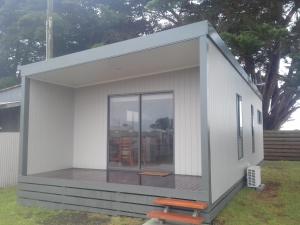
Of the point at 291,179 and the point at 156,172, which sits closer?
the point at 156,172

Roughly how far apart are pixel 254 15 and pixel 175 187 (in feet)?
35.6

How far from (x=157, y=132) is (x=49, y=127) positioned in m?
2.35

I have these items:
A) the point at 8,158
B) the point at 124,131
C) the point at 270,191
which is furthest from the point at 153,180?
the point at 8,158

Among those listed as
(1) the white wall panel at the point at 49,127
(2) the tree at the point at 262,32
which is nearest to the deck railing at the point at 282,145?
(2) the tree at the point at 262,32

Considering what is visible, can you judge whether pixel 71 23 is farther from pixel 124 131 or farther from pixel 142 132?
pixel 142 132

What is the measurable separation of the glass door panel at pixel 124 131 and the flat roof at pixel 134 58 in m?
0.59

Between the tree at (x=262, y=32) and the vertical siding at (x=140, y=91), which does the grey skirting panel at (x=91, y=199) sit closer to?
the vertical siding at (x=140, y=91)

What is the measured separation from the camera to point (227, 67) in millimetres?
6203

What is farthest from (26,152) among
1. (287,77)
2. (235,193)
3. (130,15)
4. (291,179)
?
(287,77)

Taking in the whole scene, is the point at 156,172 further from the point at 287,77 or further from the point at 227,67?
the point at 287,77

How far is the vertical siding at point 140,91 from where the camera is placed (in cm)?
671

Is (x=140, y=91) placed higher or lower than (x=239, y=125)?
higher

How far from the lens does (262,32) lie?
1130cm

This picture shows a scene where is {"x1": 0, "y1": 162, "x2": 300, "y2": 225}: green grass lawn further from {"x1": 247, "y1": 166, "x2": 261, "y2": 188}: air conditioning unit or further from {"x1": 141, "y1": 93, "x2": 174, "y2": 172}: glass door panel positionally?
{"x1": 141, "y1": 93, "x2": 174, "y2": 172}: glass door panel
